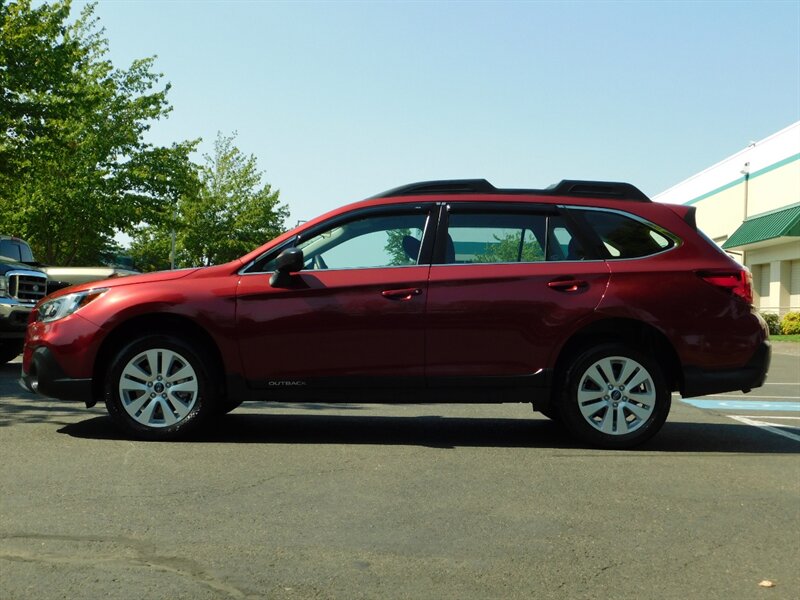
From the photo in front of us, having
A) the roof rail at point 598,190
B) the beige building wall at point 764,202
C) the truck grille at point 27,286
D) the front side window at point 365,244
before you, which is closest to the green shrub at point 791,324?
the beige building wall at point 764,202

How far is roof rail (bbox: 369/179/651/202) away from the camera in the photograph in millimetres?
7785

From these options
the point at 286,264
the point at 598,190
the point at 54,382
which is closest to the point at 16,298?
the point at 54,382

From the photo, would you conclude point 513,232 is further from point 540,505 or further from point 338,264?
point 540,505

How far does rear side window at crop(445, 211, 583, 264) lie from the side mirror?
111cm

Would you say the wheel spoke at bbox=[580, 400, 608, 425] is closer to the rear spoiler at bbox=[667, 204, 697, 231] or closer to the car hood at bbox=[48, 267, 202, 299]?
the rear spoiler at bbox=[667, 204, 697, 231]

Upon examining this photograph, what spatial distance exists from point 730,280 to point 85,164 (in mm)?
30854

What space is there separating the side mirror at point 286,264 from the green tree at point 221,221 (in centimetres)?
4991

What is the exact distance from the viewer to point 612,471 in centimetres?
668

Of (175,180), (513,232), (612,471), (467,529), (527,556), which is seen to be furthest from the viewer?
(175,180)

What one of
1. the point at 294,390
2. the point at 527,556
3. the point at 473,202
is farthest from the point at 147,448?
the point at 527,556

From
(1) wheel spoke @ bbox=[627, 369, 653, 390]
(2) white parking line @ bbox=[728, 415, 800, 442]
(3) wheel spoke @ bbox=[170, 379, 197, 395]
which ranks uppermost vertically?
(1) wheel spoke @ bbox=[627, 369, 653, 390]

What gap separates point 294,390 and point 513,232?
6.59 feet

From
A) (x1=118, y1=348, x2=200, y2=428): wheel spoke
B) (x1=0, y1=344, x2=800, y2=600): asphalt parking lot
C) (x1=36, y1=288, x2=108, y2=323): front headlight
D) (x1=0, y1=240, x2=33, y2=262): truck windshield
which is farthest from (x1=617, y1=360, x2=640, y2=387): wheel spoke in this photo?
(x1=0, y1=240, x2=33, y2=262): truck windshield

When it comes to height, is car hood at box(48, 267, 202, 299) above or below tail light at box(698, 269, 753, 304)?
below
